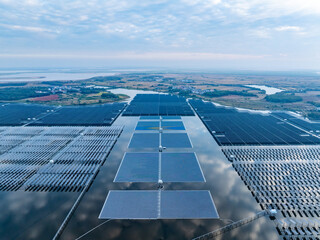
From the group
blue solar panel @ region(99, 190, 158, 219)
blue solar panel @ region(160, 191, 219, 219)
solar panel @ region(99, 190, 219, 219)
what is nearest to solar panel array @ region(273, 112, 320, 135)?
blue solar panel @ region(160, 191, 219, 219)

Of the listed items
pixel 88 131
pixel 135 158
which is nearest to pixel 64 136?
pixel 88 131

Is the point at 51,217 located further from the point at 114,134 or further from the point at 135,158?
the point at 114,134

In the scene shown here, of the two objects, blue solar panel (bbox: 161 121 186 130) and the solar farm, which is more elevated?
blue solar panel (bbox: 161 121 186 130)

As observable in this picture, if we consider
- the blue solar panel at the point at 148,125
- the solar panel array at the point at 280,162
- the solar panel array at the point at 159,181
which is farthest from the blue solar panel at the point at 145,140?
the solar panel array at the point at 280,162

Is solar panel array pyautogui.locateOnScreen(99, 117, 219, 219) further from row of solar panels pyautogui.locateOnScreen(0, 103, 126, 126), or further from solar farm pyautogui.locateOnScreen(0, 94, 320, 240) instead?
row of solar panels pyautogui.locateOnScreen(0, 103, 126, 126)

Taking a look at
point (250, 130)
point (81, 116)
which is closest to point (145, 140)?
point (250, 130)

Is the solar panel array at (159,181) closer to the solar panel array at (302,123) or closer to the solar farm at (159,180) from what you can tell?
the solar farm at (159,180)

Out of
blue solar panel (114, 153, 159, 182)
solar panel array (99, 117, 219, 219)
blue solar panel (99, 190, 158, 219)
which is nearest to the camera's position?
blue solar panel (99, 190, 158, 219)
